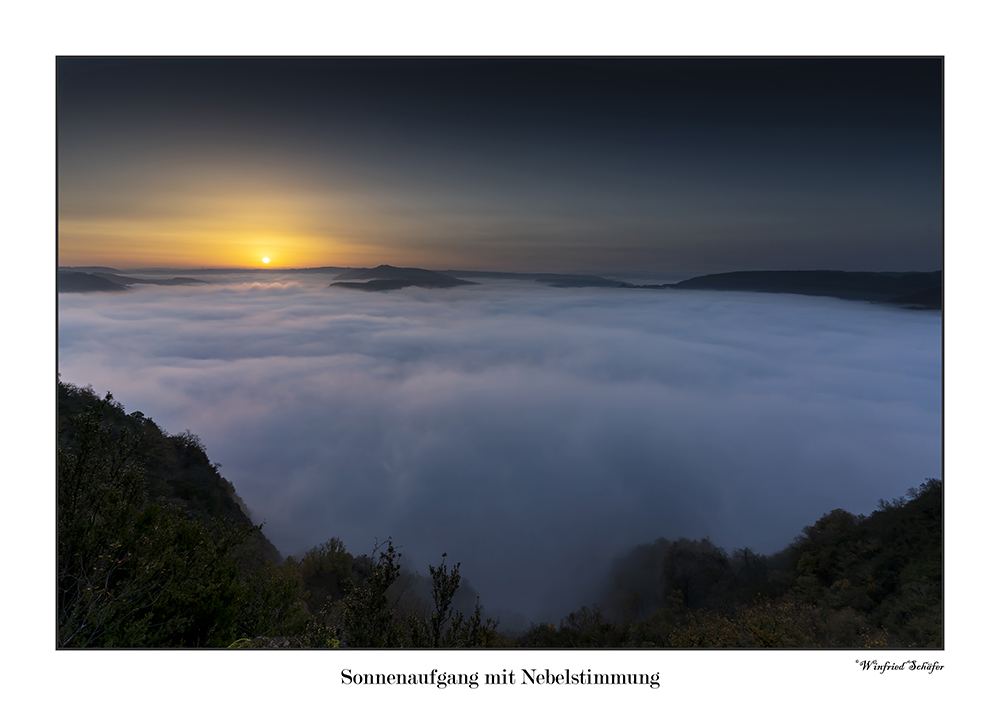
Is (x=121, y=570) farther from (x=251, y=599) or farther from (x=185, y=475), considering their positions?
(x=185, y=475)

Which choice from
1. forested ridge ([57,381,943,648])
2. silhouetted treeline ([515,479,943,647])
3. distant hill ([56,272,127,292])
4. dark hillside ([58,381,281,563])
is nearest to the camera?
forested ridge ([57,381,943,648])

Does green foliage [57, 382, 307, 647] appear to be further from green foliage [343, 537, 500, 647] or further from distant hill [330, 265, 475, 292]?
distant hill [330, 265, 475, 292]

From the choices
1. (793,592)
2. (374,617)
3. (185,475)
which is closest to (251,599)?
(374,617)

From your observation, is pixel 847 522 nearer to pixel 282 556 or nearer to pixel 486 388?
pixel 486 388

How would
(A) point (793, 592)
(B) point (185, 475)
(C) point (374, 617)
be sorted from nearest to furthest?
(C) point (374, 617) < (A) point (793, 592) < (B) point (185, 475)

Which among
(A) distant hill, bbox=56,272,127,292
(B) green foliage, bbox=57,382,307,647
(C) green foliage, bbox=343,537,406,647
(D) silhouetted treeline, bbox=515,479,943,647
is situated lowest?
(D) silhouetted treeline, bbox=515,479,943,647

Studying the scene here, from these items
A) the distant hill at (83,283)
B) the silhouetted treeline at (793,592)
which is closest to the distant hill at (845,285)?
the silhouetted treeline at (793,592)

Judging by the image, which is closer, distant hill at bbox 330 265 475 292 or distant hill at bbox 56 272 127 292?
distant hill at bbox 56 272 127 292

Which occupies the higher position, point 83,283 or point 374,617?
point 83,283

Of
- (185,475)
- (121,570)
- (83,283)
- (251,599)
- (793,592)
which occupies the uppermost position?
(83,283)

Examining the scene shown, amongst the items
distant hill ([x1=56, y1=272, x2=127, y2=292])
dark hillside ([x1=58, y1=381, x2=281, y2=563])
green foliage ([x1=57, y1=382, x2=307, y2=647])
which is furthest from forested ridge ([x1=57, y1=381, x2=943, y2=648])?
dark hillside ([x1=58, y1=381, x2=281, y2=563])
